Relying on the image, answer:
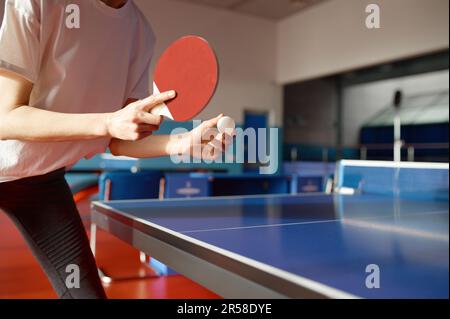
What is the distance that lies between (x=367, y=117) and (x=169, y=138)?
1055 centimetres

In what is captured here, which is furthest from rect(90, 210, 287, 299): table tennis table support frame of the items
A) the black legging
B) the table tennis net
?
the table tennis net

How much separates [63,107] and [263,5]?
584 centimetres

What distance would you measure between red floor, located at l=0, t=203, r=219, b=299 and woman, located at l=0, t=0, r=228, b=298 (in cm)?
118

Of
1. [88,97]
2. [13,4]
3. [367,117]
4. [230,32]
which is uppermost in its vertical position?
[230,32]

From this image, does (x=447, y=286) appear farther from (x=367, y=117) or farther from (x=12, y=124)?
(x=367, y=117)

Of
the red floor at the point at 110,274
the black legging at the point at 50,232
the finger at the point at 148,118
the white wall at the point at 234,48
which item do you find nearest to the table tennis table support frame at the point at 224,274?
the black legging at the point at 50,232

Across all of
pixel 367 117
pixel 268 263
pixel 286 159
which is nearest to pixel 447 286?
pixel 268 263

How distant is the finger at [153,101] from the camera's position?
779mm

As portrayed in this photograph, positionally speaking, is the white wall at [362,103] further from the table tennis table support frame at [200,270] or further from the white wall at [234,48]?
the table tennis table support frame at [200,270]

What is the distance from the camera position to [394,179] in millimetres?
2285

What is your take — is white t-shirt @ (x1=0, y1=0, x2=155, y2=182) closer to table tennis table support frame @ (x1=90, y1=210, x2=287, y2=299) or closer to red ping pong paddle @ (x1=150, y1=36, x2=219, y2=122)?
red ping pong paddle @ (x1=150, y1=36, x2=219, y2=122)

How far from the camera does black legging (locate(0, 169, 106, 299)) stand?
1111 millimetres

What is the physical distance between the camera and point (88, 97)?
1.09 metres

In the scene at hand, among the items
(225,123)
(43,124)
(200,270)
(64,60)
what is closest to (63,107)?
(64,60)
